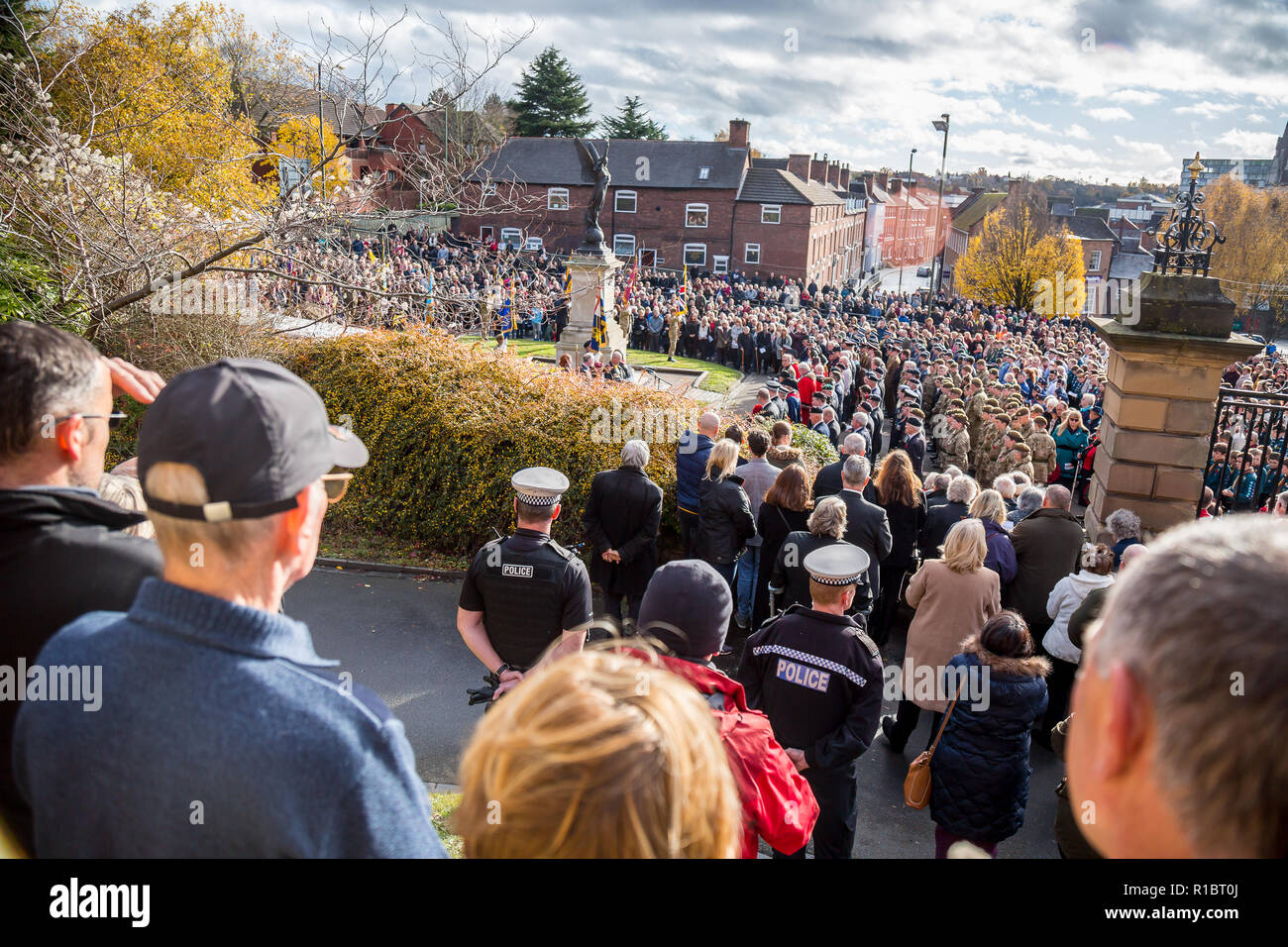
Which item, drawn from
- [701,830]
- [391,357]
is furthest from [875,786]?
[391,357]

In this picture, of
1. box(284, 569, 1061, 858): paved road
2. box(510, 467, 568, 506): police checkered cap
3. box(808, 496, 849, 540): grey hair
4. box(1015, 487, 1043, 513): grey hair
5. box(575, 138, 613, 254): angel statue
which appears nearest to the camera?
box(510, 467, 568, 506): police checkered cap

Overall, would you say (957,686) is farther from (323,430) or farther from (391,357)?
(391,357)

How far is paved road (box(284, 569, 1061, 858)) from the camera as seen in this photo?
221 inches

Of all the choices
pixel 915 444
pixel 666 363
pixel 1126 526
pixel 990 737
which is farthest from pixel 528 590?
pixel 666 363

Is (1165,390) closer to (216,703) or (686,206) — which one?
(216,703)

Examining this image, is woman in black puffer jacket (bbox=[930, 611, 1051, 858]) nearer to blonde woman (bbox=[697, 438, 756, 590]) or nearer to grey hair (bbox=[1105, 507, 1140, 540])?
grey hair (bbox=[1105, 507, 1140, 540])

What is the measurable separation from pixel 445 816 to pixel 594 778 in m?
4.03

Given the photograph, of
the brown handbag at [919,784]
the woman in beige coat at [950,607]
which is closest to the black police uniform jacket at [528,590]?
the brown handbag at [919,784]

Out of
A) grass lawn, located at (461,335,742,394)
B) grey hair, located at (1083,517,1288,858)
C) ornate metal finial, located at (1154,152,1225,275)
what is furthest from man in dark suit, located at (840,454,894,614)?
grass lawn, located at (461,335,742,394)

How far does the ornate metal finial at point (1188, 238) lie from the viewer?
→ 7227 mm

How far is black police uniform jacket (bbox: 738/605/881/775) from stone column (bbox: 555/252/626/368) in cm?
1560

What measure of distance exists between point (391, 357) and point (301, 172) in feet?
7.93

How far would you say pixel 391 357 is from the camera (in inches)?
428

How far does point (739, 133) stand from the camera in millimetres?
54062
